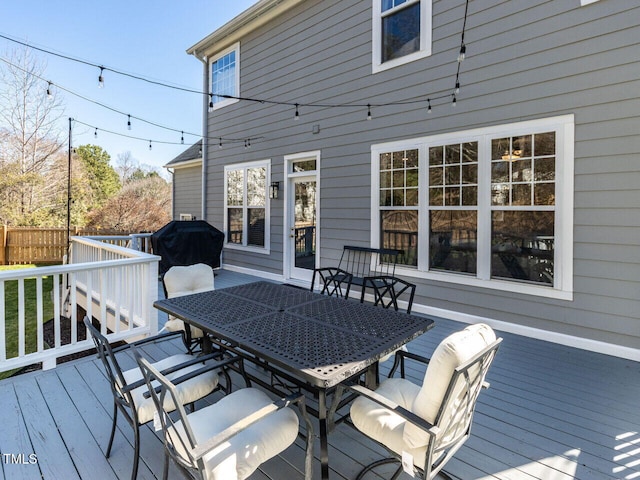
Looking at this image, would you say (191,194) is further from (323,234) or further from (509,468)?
(509,468)

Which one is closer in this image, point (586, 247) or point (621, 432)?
point (621, 432)

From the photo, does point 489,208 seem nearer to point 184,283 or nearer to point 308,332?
point 308,332

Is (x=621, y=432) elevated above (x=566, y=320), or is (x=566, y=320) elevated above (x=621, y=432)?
(x=566, y=320)

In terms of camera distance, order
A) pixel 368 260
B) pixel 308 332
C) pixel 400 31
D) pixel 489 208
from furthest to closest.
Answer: pixel 368 260, pixel 400 31, pixel 489 208, pixel 308 332

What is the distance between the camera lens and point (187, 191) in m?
10.8

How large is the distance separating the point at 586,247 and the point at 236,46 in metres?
7.61

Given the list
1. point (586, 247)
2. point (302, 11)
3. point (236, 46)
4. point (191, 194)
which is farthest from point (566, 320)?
point (191, 194)

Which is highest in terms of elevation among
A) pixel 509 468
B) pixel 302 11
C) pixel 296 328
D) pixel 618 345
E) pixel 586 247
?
pixel 302 11

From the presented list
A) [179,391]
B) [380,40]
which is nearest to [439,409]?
[179,391]

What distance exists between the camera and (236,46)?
7.57 m

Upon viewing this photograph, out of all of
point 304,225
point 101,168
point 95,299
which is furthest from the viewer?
point 101,168

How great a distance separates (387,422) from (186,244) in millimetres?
6180

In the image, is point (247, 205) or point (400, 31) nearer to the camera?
point (400, 31)

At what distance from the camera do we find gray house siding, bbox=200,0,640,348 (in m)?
3.34
